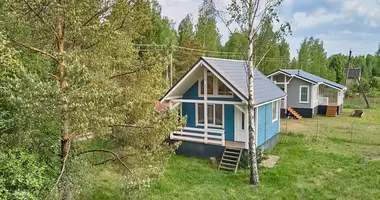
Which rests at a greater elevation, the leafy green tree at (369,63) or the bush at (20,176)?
the leafy green tree at (369,63)

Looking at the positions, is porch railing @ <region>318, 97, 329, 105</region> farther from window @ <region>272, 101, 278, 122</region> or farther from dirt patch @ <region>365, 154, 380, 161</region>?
dirt patch @ <region>365, 154, 380, 161</region>

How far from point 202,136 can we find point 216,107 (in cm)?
155

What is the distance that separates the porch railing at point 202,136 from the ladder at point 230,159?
450 mm

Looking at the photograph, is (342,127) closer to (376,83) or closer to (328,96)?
(328,96)

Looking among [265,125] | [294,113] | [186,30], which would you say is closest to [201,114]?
[265,125]

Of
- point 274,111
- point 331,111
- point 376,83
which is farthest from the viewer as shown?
point 376,83

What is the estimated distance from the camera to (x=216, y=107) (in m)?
13.5

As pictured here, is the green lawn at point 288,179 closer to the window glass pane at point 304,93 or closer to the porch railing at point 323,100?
the window glass pane at point 304,93

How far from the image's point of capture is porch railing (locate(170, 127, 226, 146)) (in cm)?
1298

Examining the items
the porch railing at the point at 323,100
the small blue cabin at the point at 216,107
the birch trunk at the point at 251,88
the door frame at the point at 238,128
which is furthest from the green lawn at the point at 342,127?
the birch trunk at the point at 251,88

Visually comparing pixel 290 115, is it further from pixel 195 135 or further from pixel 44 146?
pixel 44 146

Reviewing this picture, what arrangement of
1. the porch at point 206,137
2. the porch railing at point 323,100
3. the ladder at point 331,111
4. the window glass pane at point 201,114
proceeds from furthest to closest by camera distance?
the porch railing at point 323,100 < the ladder at point 331,111 < the window glass pane at point 201,114 < the porch at point 206,137

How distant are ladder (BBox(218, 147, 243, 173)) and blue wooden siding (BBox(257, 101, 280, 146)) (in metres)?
1.41

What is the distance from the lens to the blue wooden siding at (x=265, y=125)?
1334 cm
